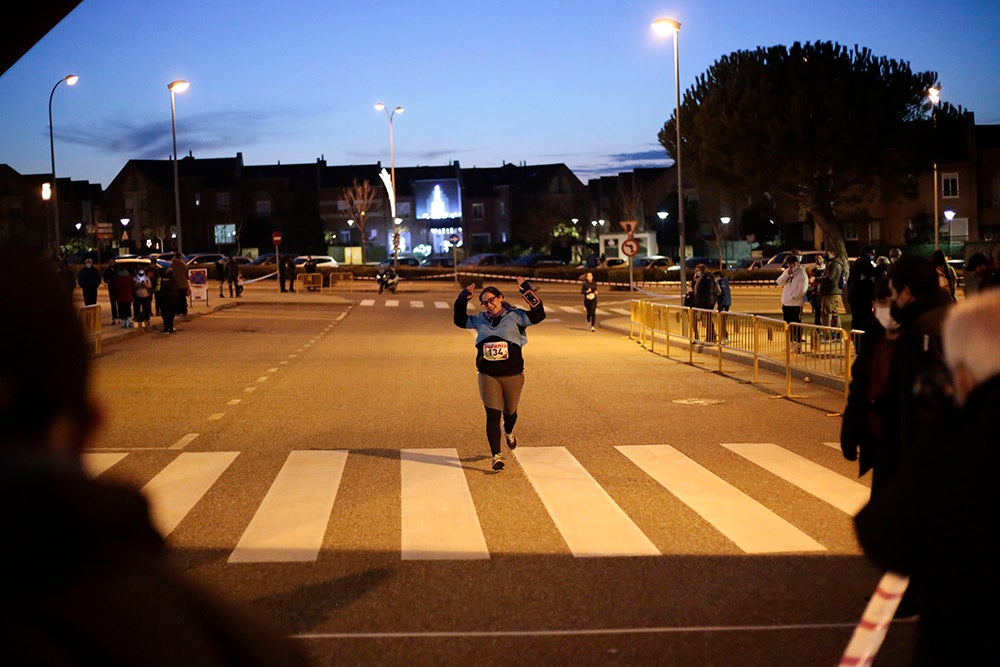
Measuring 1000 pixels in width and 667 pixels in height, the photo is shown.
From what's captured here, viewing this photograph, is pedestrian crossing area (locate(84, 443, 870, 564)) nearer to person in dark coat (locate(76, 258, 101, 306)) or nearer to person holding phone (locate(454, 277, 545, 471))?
person holding phone (locate(454, 277, 545, 471))

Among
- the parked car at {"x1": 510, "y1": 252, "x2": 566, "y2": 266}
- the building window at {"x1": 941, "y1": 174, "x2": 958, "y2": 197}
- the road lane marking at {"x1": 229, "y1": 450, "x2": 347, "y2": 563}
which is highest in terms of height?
the building window at {"x1": 941, "y1": 174, "x2": 958, "y2": 197}

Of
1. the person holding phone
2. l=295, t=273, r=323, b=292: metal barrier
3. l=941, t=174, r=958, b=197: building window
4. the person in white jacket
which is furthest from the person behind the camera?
l=941, t=174, r=958, b=197: building window

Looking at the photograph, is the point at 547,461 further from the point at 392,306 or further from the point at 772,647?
the point at 392,306

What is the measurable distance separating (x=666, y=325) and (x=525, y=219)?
280 feet

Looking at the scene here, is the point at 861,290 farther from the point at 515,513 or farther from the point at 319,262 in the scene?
the point at 319,262

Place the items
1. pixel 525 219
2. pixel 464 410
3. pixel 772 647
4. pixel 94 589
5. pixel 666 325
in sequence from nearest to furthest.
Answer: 1. pixel 94 589
2. pixel 772 647
3. pixel 464 410
4. pixel 666 325
5. pixel 525 219

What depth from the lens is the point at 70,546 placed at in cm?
135

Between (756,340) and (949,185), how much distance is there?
57.9m

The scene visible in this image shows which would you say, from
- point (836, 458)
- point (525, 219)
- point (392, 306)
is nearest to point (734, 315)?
point (836, 458)

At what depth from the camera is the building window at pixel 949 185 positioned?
71.8 meters

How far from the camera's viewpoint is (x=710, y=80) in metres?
46.8

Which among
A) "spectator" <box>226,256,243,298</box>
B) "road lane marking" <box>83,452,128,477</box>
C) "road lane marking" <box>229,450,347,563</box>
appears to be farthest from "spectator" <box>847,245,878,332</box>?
"spectator" <box>226,256,243,298</box>

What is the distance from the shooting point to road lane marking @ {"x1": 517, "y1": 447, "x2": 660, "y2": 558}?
8117 millimetres

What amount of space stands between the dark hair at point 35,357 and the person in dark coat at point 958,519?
84.2 inches
